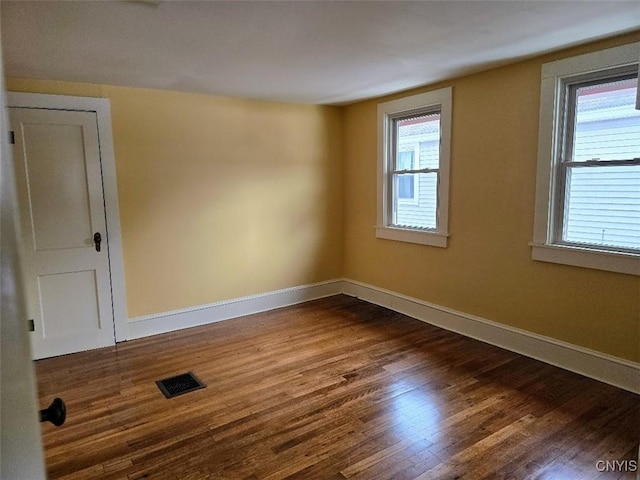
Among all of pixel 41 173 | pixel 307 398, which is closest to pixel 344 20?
pixel 307 398

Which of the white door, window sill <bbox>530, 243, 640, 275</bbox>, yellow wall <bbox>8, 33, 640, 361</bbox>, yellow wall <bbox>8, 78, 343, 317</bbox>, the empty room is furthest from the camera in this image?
yellow wall <bbox>8, 78, 343, 317</bbox>

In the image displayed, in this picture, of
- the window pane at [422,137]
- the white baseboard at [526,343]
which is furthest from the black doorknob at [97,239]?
the window pane at [422,137]

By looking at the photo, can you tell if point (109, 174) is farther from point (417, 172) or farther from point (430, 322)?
point (430, 322)

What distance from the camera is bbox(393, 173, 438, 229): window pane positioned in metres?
4.13

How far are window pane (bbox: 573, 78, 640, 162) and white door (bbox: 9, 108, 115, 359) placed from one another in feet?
12.8

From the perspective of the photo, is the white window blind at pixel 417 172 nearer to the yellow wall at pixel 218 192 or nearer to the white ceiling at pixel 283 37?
the white ceiling at pixel 283 37

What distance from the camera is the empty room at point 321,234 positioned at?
222 centimetres

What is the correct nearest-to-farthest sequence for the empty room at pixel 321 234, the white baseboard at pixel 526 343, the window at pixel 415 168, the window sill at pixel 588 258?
the empty room at pixel 321 234
the window sill at pixel 588 258
the white baseboard at pixel 526 343
the window at pixel 415 168

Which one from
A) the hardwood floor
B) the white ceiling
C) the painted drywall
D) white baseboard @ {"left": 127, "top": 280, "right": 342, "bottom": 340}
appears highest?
the white ceiling

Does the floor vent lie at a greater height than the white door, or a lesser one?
lesser

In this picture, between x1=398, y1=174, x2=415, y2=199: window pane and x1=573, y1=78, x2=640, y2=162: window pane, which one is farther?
x1=398, y1=174, x2=415, y2=199: window pane

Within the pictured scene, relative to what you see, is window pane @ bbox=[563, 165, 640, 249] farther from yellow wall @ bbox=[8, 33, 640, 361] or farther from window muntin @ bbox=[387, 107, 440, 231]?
window muntin @ bbox=[387, 107, 440, 231]

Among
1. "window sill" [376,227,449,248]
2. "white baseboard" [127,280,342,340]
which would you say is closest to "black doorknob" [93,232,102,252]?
"white baseboard" [127,280,342,340]

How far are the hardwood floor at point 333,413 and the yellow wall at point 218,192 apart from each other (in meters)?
0.76
